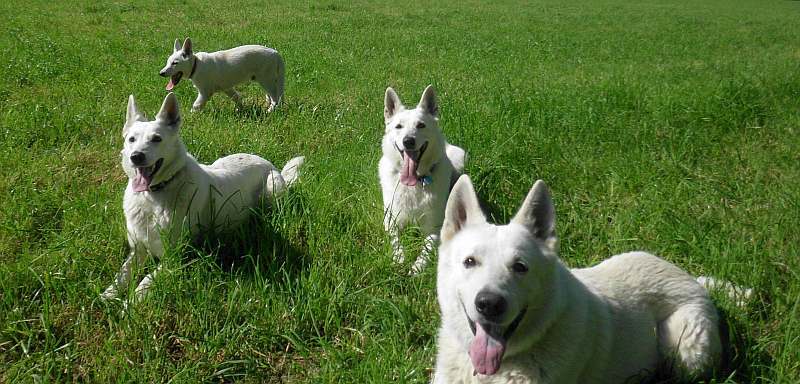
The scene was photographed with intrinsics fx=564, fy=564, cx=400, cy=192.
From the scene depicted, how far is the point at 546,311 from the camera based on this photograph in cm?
243

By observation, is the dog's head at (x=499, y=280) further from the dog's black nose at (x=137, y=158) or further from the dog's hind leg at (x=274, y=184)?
the dog's hind leg at (x=274, y=184)

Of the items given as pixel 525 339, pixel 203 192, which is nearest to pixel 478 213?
pixel 525 339

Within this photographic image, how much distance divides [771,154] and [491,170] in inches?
120

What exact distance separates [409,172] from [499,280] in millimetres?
2434

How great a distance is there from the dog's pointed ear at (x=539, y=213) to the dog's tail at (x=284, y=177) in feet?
8.79

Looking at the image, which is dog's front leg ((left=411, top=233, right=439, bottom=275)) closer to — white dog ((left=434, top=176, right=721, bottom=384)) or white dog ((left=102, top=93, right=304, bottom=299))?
white dog ((left=434, top=176, right=721, bottom=384))

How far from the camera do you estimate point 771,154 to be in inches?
229

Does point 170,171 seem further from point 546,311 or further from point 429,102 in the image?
point 546,311

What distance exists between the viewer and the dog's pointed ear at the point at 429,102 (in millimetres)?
4906

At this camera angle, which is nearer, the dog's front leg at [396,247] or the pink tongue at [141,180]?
the pink tongue at [141,180]

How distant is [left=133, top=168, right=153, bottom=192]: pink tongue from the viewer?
379 centimetres

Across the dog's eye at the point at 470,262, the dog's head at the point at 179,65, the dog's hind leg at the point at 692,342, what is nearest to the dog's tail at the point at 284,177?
the dog's eye at the point at 470,262

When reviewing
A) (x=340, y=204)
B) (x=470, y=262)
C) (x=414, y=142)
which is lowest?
(x=340, y=204)

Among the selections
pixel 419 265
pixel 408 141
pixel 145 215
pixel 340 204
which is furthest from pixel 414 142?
pixel 145 215
